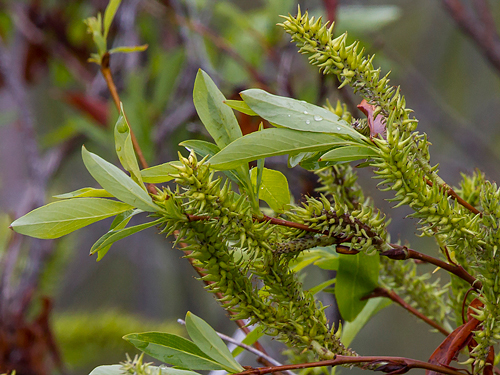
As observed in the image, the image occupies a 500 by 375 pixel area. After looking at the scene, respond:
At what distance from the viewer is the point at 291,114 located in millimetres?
197

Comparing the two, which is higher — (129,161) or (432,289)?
(129,161)

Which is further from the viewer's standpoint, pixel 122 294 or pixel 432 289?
pixel 122 294

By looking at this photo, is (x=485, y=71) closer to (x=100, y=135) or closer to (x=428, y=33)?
(x=428, y=33)

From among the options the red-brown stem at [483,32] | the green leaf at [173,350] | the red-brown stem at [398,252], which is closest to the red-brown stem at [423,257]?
the red-brown stem at [398,252]

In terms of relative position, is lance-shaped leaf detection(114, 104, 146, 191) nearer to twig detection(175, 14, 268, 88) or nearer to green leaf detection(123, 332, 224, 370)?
green leaf detection(123, 332, 224, 370)

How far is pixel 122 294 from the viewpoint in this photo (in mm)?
2342

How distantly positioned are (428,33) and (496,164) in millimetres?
765

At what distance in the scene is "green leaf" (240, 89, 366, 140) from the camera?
0.20 meters

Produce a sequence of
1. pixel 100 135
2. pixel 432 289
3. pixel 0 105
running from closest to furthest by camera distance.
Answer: pixel 432 289 < pixel 100 135 < pixel 0 105

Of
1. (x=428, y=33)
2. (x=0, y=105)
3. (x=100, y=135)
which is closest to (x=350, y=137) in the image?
(x=100, y=135)

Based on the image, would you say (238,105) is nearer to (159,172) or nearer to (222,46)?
(159,172)

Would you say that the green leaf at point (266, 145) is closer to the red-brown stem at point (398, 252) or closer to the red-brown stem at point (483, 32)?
the red-brown stem at point (398, 252)

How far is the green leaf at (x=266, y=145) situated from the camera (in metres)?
0.19

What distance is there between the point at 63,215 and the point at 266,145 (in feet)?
0.33
